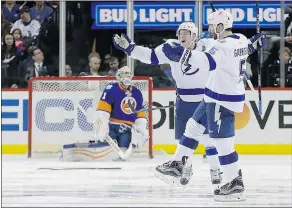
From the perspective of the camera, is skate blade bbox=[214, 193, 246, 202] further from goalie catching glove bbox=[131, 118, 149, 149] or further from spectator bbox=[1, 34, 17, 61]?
spectator bbox=[1, 34, 17, 61]

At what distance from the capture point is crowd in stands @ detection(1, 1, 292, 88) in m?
10.1

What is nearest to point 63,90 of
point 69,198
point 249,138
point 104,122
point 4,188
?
point 104,122

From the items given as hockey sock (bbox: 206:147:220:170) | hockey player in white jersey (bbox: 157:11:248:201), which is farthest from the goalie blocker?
hockey player in white jersey (bbox: 157:11:248:201)

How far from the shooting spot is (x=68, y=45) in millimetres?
10242

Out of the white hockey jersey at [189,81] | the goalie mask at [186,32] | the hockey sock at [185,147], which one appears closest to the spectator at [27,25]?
the white hockey jersey at [189,81]

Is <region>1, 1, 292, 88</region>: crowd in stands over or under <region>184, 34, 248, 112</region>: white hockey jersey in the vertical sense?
over

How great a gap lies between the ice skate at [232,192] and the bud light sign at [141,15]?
5.23 m

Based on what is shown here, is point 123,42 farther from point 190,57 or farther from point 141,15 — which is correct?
point 141,15

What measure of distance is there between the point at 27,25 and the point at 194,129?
16.5 ft

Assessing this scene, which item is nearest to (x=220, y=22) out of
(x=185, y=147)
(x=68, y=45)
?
(x=185, y=147)

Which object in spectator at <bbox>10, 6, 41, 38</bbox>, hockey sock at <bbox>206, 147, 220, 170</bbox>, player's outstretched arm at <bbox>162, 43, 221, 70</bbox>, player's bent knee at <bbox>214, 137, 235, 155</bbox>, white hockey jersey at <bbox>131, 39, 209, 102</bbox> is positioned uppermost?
spectator at <bbox>10, 6, 41, 38</bbox>

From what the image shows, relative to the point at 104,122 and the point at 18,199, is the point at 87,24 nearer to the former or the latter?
the point at 104,122

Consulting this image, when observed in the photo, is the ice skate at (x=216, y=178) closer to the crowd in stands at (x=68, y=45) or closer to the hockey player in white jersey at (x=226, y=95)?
the hockey player in white jersey at (x=226, y=95)

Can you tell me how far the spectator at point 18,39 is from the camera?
10.2m
